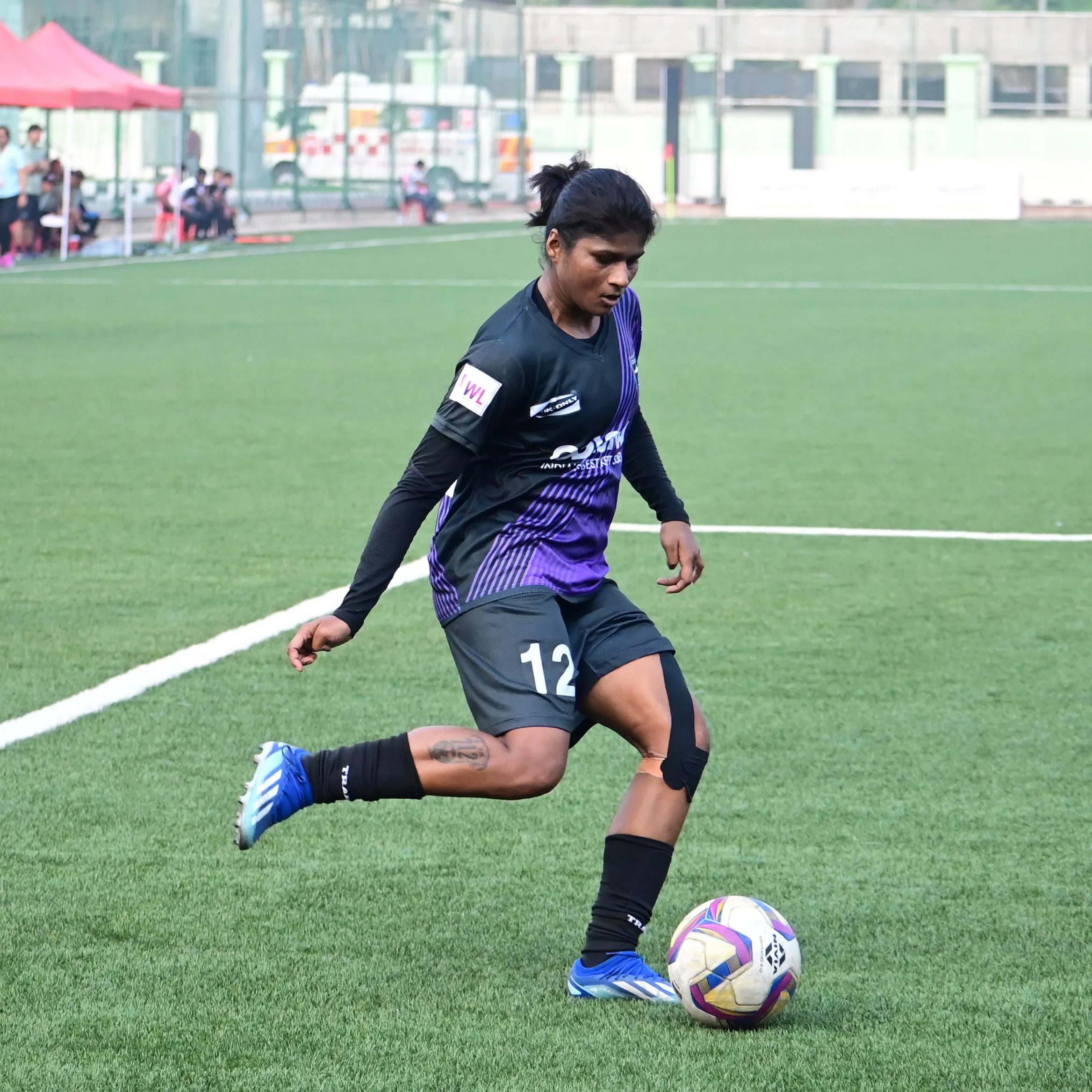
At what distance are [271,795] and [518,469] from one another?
2.86 ft

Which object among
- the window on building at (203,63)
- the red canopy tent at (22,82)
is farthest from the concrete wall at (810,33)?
the red canopy tent at (22,82)

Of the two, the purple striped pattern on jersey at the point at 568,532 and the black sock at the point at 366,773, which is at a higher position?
the purple striped pattern on jersey at the point at 568,532

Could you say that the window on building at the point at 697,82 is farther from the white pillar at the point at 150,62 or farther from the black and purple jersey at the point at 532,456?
the black and purple jersey at the point at 532,456

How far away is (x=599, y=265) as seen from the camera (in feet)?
13.8

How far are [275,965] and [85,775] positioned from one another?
1631 millimetres

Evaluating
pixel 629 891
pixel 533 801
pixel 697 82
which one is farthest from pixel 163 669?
pixel 697 82

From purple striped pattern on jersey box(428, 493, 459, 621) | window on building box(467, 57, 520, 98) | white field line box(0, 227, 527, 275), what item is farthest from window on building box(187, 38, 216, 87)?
purple striped pattern on jersey box(428, 493, 459, 621)

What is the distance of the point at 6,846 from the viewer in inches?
205

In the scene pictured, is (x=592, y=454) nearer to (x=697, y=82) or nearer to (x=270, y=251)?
(x=270, y=251)

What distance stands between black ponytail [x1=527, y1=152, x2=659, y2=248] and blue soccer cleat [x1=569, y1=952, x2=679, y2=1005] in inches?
59.2

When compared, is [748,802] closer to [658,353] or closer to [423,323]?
[658,353]

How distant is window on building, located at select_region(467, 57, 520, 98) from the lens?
192 feet

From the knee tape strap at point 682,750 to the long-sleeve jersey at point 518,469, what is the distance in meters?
0.32

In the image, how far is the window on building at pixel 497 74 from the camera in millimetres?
58438
